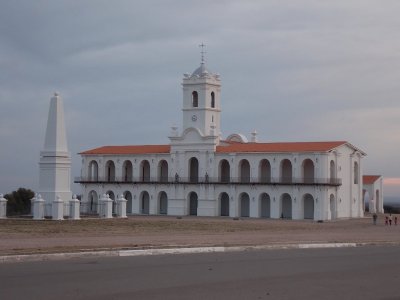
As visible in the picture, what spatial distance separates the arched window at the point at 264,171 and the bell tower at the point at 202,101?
5.03 meters

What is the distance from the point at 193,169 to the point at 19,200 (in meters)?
15.0

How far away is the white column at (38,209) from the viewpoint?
41.5 metres

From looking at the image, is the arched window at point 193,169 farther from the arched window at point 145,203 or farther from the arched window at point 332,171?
the arched window at point 332,171

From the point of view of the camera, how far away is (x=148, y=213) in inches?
2618

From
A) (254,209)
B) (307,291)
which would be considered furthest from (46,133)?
(307,291)

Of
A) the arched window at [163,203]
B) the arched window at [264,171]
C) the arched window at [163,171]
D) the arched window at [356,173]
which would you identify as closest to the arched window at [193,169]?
the arched window at [163,171]

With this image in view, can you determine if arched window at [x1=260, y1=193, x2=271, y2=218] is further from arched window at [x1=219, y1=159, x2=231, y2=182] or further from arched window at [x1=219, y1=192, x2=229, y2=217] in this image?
arched window at [x1=219, y1=159, x2=231, y2=182]

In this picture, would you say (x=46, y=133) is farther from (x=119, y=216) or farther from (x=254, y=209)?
(x=254, y=209)

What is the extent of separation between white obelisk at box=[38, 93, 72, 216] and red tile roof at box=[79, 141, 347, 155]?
20379mm

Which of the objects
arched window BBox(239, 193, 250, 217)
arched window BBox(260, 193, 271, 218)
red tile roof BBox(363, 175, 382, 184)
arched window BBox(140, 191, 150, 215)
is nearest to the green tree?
arched window BBox(140, 191, 150, 215)

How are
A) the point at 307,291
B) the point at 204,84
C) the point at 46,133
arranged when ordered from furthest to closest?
the point at 204,84, the point at 46,133, the point at 307,291

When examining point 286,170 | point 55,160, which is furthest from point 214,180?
point 55,160

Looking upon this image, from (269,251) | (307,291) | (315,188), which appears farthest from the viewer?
(315,188)

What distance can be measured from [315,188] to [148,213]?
1647 centimetres
